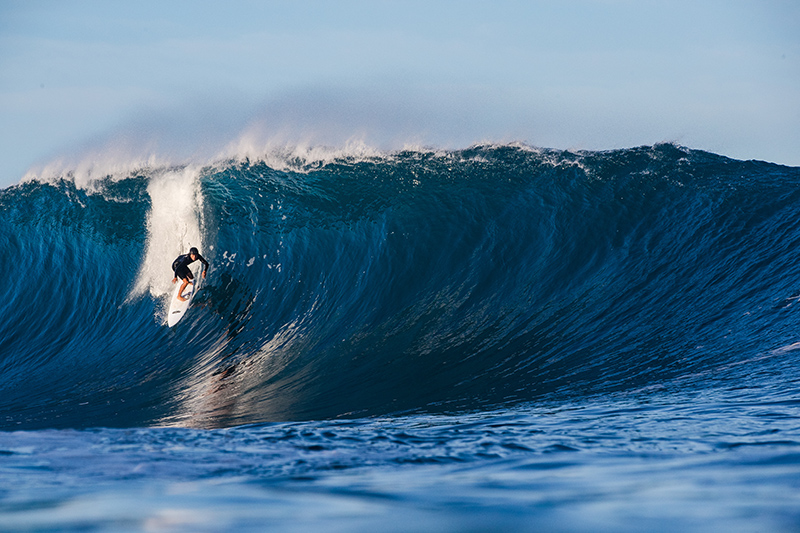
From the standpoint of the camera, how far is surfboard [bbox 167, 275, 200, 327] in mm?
9766

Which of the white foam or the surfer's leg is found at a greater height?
the white foam

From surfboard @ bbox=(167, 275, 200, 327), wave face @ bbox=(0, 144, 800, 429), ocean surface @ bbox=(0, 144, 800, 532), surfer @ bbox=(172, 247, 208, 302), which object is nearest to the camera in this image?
ocean surface @ bbox=(0, 144, 800, 532)

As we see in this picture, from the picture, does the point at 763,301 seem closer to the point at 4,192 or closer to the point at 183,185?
the point at 183,185

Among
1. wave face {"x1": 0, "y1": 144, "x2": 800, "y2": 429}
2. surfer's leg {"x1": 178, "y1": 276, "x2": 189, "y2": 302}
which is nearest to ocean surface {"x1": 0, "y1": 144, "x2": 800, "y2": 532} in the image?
wave face {"x1": 0, "y1": 144, "x2": 800, "y2": 429}

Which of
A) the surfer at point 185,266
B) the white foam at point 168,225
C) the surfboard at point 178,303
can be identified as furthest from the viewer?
the white foam at point 168,225

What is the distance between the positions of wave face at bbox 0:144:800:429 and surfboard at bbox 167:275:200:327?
0.54 feet

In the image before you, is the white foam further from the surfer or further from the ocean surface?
the surfer

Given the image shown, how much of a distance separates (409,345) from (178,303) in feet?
14.0

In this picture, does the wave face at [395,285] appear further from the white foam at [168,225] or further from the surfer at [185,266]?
the surfer at [185,266]

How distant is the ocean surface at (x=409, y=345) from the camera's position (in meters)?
2.39

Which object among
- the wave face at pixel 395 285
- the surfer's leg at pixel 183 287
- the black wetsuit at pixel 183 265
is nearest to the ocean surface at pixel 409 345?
the wave face at pixel 395 285

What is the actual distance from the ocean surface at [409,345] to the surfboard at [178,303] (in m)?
0.14

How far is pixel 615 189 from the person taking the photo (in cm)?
1097

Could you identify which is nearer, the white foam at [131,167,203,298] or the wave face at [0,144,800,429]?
the wave face at [0,144,800,429]
